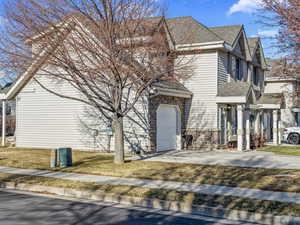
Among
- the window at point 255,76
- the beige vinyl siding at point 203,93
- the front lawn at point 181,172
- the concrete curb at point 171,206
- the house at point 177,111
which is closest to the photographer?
the concrete curb at point 171,206

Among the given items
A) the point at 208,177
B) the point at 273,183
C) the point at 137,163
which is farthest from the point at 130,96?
the point at 273,183

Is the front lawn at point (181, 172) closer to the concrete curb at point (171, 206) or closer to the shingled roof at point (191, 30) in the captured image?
the concrete curb at point (171, 206)

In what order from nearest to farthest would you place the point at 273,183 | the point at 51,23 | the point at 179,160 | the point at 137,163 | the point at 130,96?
1. the point at 273,183
2. the point at 51,23
3. the point at 137,163
4. the point at 179,160
5. the point at 130,96

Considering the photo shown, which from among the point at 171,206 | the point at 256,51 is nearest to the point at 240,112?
the point at 256,51

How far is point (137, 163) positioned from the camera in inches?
559

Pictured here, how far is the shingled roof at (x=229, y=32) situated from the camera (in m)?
21.7

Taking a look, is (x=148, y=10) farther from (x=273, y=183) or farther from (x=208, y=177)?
(x=273, y=183)

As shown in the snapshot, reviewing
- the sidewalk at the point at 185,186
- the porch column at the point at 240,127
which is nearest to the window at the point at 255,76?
the porch column at the point at 240,127

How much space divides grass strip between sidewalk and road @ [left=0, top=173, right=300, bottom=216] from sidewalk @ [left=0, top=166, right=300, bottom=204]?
392mm

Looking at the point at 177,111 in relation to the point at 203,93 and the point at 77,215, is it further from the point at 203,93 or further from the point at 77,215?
the point at 77,215

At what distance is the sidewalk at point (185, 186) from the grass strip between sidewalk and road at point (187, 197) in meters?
0.39

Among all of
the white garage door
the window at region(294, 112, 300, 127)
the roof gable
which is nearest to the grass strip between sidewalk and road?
the white garage door

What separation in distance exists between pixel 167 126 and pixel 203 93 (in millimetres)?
3048

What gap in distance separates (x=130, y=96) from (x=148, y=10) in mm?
5536
